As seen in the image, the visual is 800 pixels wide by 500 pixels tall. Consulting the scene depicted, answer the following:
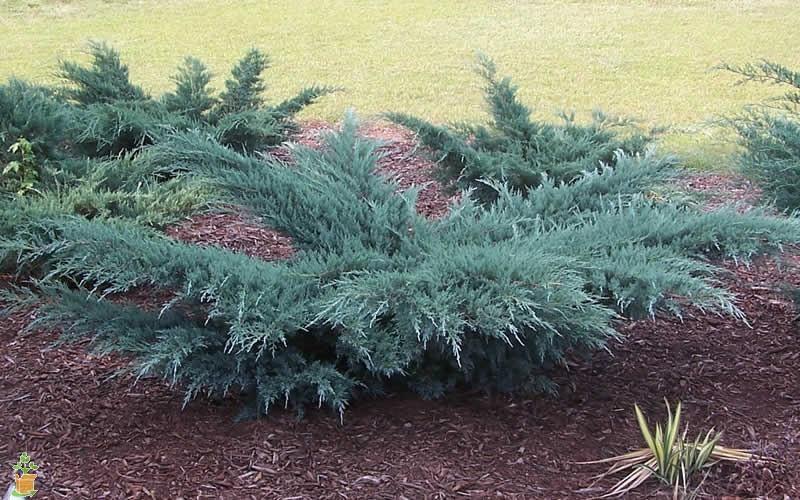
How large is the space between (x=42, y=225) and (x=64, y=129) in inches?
73.2

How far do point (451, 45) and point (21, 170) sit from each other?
328 inches

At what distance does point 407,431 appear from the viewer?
312cm

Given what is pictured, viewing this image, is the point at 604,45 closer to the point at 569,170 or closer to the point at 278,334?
the point at 569,170

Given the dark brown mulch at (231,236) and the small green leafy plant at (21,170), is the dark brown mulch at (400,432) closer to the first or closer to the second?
the dark brown mulch at (231,236)

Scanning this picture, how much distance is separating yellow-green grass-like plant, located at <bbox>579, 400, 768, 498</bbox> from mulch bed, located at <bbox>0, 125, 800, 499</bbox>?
48 mm

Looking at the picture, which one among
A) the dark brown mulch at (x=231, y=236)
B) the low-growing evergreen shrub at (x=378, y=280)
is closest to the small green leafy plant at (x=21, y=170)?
the dark brown mulch at (x=231, y=236)

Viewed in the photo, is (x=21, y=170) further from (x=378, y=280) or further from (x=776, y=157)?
(x=776, y=157)

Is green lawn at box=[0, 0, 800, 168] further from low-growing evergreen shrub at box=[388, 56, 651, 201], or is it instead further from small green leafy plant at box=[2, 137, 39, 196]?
small green leafy plant at box=[2, 137, 39, 196]

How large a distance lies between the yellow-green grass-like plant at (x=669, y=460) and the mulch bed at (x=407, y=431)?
0.16ft

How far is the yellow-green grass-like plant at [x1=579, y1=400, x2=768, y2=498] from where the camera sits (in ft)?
9.07

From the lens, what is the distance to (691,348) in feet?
12.4

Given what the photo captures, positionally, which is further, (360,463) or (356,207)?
(356,207)

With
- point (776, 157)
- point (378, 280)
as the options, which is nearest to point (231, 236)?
point (378, 280)

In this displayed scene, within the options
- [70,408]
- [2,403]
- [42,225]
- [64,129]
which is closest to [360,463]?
[70,408]
